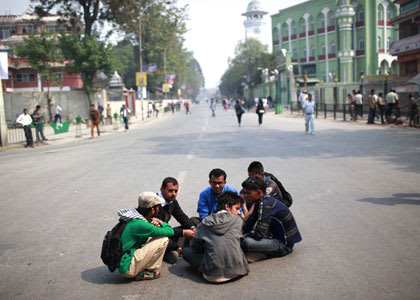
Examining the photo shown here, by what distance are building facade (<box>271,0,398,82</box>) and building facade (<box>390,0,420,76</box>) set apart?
20312 mm

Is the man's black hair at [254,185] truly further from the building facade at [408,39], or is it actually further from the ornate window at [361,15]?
the ornate window at [361,15]

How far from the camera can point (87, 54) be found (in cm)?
3900

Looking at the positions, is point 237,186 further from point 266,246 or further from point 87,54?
point 87,54

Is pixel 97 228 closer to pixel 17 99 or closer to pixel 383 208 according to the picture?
pixel 383 208

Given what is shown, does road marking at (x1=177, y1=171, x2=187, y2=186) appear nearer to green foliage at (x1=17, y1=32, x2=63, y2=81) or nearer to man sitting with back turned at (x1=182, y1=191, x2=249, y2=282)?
man sitting with back turned at (x1=182, y1=191, x2=249, y2=282)

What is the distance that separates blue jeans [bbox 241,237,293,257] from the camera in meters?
4.95

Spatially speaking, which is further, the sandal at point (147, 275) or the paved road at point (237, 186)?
the sandal at point (147, 275)

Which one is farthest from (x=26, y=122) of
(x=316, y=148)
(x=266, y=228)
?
(x=266, y=228)

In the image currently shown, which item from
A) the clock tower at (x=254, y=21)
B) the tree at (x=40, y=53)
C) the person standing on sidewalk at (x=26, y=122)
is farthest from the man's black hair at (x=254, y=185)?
the clock tower at (x=254, y=21)

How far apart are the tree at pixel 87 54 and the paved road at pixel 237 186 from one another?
2597 centimetres

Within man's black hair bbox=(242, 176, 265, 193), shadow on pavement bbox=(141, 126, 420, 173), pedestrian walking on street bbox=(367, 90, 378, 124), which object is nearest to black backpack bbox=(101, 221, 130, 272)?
man's black hair bbox=(242, 176, 265, 193)

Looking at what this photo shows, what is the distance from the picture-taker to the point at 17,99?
40.9m

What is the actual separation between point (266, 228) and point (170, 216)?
3.69ft

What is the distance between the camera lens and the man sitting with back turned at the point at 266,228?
4965 mm
